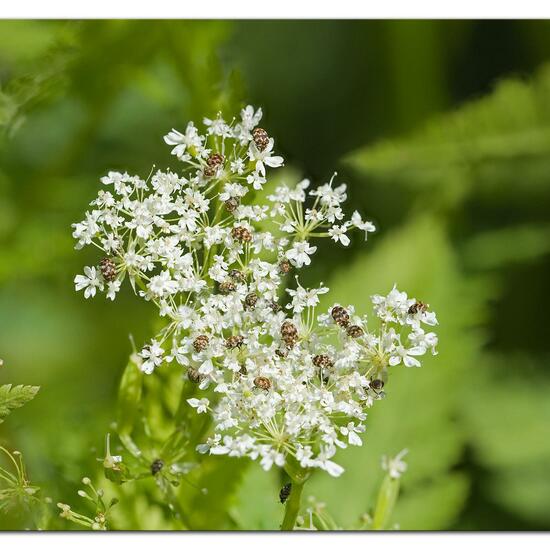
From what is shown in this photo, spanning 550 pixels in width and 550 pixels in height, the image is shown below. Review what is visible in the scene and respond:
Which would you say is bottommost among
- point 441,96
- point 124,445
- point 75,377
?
point 124,445

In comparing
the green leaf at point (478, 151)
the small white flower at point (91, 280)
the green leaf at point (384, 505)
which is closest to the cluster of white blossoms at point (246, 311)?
the small white flower at point (91, 280)

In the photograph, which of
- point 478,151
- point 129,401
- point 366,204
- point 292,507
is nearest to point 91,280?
point 129,401

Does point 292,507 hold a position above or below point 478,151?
below

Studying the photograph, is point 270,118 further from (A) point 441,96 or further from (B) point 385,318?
(B) point 385,318

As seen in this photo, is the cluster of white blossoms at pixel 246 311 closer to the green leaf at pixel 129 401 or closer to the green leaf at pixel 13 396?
the green leaf at pixel 129 401

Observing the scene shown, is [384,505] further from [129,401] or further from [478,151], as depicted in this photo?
[478,151]
